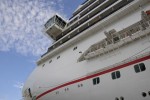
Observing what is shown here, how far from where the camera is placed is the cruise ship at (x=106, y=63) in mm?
9375

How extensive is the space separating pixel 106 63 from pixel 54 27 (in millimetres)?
11582

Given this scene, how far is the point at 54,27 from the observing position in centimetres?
2112

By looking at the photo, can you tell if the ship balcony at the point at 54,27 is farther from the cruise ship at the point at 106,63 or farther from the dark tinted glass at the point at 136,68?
the dark tinted glass at the point at 136,68

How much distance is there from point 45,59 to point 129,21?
32.0ft

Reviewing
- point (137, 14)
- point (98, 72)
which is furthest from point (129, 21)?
point (98, 72)

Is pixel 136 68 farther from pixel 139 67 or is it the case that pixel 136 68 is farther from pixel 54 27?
pixel 54 27

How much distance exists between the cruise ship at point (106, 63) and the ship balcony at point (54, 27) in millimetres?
4663

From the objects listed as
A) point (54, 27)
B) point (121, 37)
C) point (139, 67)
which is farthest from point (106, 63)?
point (54, 27)

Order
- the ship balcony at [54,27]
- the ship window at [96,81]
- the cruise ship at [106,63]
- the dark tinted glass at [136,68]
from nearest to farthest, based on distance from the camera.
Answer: the dark tinted glass at [136,68]
the cruise ship at [106,63]
the ship window at [96,81]
the ship balcony at [54,27]

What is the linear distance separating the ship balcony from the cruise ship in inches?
184

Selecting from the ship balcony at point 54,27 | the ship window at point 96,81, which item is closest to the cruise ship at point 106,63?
the ship window at point 96,81

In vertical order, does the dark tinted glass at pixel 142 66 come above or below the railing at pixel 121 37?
below

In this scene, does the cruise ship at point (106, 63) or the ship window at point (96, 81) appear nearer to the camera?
the cruise ship at point (106, 63)

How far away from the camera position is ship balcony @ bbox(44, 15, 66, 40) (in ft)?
69.3
